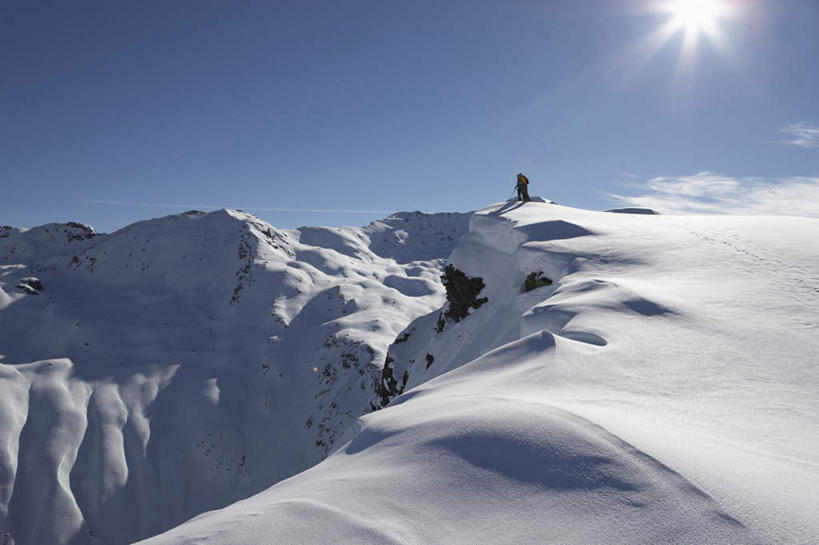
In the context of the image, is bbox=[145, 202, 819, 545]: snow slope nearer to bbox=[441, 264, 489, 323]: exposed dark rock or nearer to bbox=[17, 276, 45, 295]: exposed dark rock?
bbox=[441, 264, 489, 323]: exposed dark rock

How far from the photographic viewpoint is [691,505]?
87.3 inches

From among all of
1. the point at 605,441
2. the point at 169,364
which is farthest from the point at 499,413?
the point at 169,364

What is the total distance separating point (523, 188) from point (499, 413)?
23.2 m

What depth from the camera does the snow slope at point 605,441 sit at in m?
2.31

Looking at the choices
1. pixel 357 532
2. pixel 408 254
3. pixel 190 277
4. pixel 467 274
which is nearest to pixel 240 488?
pixel 467 274

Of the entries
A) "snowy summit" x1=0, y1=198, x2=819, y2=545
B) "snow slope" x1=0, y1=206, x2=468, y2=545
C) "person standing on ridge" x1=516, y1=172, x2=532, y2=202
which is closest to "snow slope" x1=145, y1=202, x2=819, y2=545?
"snowy summit" x1=0, y1=198, x2=819, y2=545

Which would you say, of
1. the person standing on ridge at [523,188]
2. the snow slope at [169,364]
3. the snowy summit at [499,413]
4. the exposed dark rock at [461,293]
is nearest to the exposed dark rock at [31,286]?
the snow slope at [169,364]

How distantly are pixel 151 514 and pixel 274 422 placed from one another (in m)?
13.4

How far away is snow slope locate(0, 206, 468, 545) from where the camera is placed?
38.4m

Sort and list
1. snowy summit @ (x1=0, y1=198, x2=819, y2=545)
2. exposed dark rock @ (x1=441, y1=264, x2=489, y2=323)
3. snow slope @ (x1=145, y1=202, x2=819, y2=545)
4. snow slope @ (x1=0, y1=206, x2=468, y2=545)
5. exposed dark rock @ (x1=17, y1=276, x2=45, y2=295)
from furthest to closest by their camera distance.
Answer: exposed dark rock @ (x1=17, y1=276, x2=45, y2=295)
snow slope @ (x1=0, y1=206, x2=468, y2=545)
exposed dark rock @ (x1=441, y1=264, x2=489, y2=323)
snowy summit @ (x1=0, y1=198, x2=819, y2=545)
snow slope @ (x1=145, y1=202, x2=819, y2=545)

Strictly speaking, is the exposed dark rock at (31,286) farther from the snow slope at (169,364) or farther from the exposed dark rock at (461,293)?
the exposed dark rock at (461,293)

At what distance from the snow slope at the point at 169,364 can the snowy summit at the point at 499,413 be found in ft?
0.95

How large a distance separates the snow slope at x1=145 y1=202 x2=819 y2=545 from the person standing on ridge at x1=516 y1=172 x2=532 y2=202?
16.7m

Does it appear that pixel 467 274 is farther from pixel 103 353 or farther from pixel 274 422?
pixel 103 353
